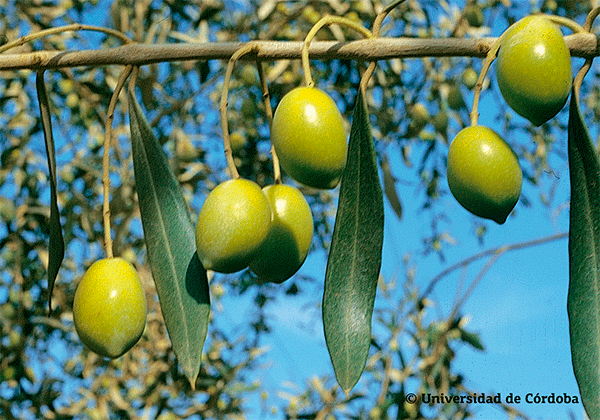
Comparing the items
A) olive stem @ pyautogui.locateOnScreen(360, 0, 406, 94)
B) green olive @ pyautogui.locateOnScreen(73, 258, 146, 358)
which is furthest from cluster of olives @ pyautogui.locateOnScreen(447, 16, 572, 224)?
green olive @ pyautogui.locateOnScreen(73, 258, 146, 358)

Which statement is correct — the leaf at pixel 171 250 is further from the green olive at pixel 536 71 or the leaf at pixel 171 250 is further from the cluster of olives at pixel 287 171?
the green olive at pixel 536 71

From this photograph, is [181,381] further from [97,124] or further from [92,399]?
[97,124]

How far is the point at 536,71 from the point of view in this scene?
68cm

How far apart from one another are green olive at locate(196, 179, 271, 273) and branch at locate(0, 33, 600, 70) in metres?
0.19

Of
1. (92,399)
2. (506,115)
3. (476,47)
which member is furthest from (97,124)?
(476,47)

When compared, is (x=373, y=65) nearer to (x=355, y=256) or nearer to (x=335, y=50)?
(x=335, y=50)

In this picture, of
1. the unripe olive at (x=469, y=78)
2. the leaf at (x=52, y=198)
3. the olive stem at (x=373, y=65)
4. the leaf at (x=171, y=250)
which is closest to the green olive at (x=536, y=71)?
the olive stem at (x=373, y=65)

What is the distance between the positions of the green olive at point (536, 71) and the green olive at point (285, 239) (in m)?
0.27

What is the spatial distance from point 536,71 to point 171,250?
463 millimetres

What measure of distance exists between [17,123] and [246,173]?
3.28 feet

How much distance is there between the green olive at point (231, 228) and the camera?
2.16ft

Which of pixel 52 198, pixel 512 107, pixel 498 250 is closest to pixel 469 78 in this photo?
pixel 498 250

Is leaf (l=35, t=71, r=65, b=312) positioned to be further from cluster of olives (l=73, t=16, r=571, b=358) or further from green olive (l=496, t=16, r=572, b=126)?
green olive (l=496, t=16, r=572, b=126)

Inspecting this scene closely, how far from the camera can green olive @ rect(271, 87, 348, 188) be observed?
26.3 inches
